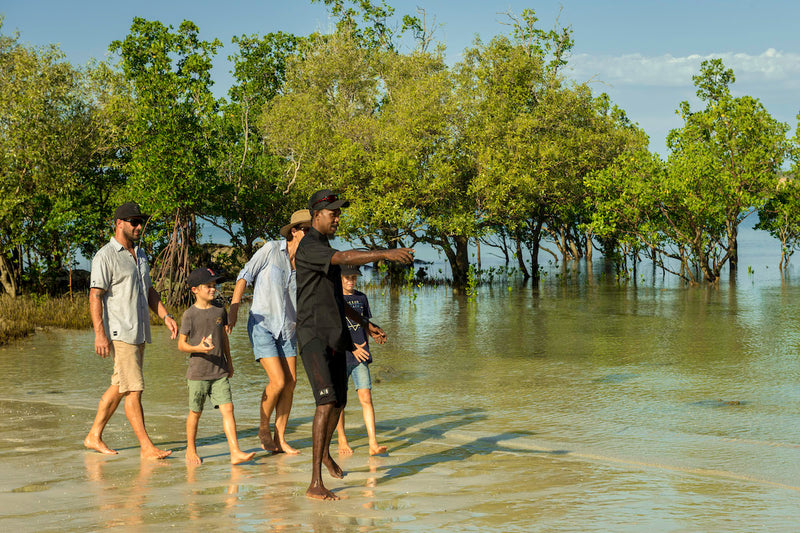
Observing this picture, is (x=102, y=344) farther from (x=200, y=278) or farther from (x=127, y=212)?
(x=127, y=212)

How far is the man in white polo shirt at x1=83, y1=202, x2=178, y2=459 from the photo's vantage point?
679 cm

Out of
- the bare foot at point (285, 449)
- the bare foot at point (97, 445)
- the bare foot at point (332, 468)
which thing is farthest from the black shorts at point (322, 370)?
the bare foot at point (97, 445)

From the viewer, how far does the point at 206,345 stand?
22.1 ft

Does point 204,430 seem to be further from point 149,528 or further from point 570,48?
point 570,48

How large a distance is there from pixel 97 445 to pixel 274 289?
1.89m

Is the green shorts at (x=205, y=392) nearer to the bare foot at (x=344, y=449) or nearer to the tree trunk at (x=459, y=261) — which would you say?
the bare foot at (x=344, y=449)

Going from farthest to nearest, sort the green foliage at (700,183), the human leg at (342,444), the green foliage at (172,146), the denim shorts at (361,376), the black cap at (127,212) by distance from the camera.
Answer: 1. the green foliage at (700,183)
2. the green foliage at (172,146)
3. the denim shorts at (361,376)
4. the human leg at (342,444)
5. the black cap at (127,212)

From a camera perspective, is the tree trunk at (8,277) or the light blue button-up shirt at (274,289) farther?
the tree trunk at (8,277)

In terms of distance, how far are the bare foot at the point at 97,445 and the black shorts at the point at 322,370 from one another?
2181 millimetres

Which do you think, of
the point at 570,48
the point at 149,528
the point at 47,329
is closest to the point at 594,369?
the point at 149,528

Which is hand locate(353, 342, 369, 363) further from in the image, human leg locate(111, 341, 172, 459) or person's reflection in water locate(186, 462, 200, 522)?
human leg locate(111, 341, 172, 459)

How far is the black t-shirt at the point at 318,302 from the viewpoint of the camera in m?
5.79

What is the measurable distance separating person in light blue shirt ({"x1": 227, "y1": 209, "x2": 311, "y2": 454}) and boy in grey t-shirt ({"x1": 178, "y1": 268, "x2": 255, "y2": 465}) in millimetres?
197

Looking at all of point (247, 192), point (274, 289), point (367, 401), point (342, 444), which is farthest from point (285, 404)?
point (247, 192)
